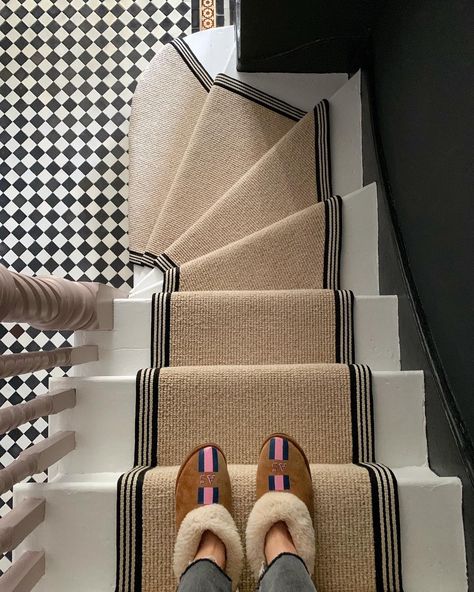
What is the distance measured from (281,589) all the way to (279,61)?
1.68 m

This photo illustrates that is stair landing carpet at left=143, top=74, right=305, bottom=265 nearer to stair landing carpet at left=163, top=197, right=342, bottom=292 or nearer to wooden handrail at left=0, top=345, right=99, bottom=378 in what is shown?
stair landing carpet at left=163, top=197, right=342, bottom=292

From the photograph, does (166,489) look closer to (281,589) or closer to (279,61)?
(281,589)

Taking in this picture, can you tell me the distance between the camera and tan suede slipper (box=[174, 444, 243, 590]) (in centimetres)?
110

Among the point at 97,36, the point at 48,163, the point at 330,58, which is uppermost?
the point at 97,36

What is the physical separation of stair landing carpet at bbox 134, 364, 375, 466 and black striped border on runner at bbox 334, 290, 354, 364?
0.12 meters

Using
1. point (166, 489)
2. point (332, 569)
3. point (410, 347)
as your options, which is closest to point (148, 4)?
point (410, 347)

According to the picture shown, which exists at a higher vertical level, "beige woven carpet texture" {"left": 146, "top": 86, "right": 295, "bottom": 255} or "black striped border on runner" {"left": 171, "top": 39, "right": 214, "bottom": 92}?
"black striped border on runner" {"left": 171, "top": 39, "right": 214, "bottom": 92}

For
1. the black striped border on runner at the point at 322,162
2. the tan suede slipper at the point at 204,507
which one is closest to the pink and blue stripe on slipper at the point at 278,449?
the tan suede slipper at the point at 204,507

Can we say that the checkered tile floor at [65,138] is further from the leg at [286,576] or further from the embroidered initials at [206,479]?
the leg at [286,576]

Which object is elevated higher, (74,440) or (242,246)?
A: (242,246)

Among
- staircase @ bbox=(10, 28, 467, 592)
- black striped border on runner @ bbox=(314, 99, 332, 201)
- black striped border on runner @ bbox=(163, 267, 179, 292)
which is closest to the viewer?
staircase @ bbox=(10, 28, 467, 592)

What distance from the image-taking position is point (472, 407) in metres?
1.08

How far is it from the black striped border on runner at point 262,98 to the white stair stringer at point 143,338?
3.01 feet

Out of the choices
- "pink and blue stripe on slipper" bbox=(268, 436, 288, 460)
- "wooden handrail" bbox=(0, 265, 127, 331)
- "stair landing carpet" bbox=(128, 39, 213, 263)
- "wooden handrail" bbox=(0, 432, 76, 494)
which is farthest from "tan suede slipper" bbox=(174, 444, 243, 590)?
"stair landing carpet" bbox=(128, 39, 213, 263)
